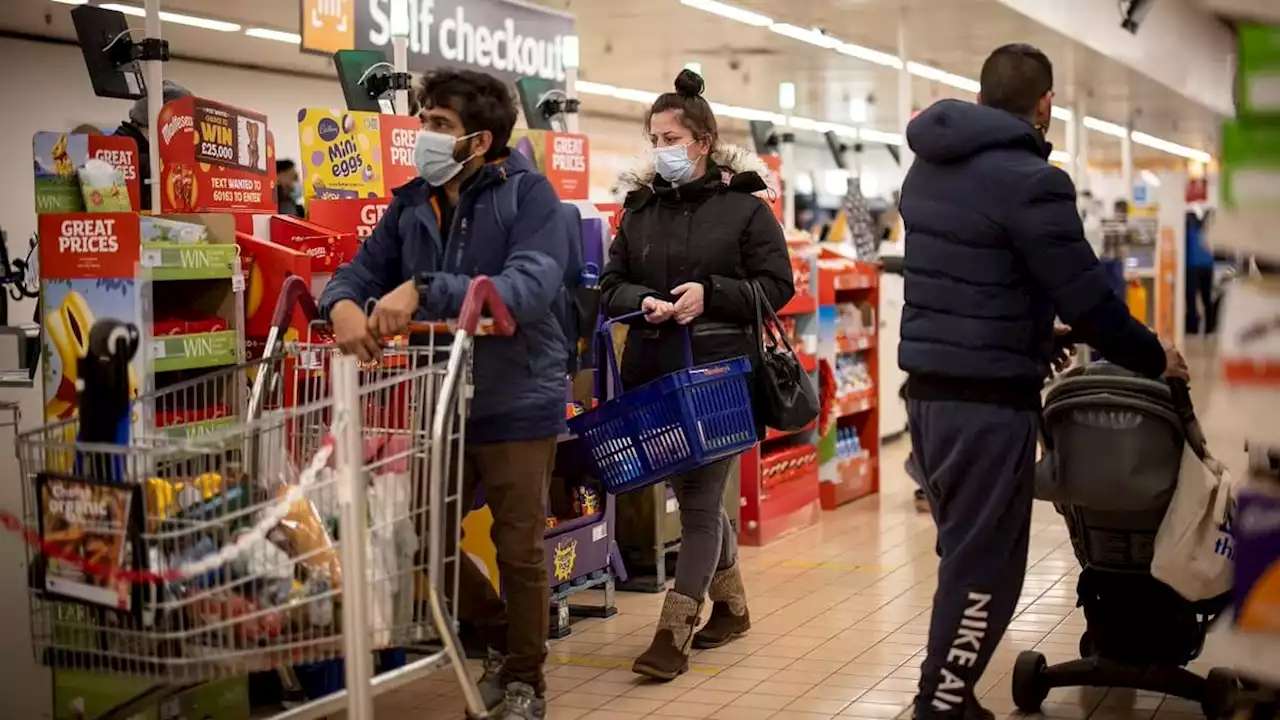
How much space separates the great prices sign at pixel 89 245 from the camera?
4539 mm

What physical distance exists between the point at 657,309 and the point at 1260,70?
232 cm

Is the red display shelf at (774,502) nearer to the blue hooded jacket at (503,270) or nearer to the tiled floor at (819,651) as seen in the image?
the tiled floor at (819,651)

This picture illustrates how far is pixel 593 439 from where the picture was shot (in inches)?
195

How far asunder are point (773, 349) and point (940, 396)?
3.97 feet

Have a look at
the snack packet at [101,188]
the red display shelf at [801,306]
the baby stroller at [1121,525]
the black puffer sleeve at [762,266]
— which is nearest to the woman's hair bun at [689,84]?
the black puffer sleeve at [762,266]

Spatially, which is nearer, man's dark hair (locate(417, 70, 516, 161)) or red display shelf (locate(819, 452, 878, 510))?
man's dark hair (locate(417, 70, 516, 161))

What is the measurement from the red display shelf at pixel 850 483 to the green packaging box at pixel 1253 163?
221 inches

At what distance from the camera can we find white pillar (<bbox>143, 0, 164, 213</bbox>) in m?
5.36

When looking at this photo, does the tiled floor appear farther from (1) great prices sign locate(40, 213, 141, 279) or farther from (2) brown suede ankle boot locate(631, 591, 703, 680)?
(1) great prices sign locate(40, 213, 141, 279)

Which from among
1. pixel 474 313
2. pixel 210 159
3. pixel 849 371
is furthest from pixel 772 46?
pixel 474 313

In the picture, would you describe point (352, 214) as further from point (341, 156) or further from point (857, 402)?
point (857, 402)

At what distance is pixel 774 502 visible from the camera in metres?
7.50

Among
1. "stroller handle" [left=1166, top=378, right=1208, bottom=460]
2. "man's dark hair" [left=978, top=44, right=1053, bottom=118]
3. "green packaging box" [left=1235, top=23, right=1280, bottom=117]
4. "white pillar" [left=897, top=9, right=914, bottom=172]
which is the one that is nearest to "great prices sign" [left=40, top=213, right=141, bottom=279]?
"man's dark hair" [left=978, top=44, right=1053, bottom=118]

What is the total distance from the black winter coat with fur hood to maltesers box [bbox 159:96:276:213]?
4.86 feet
